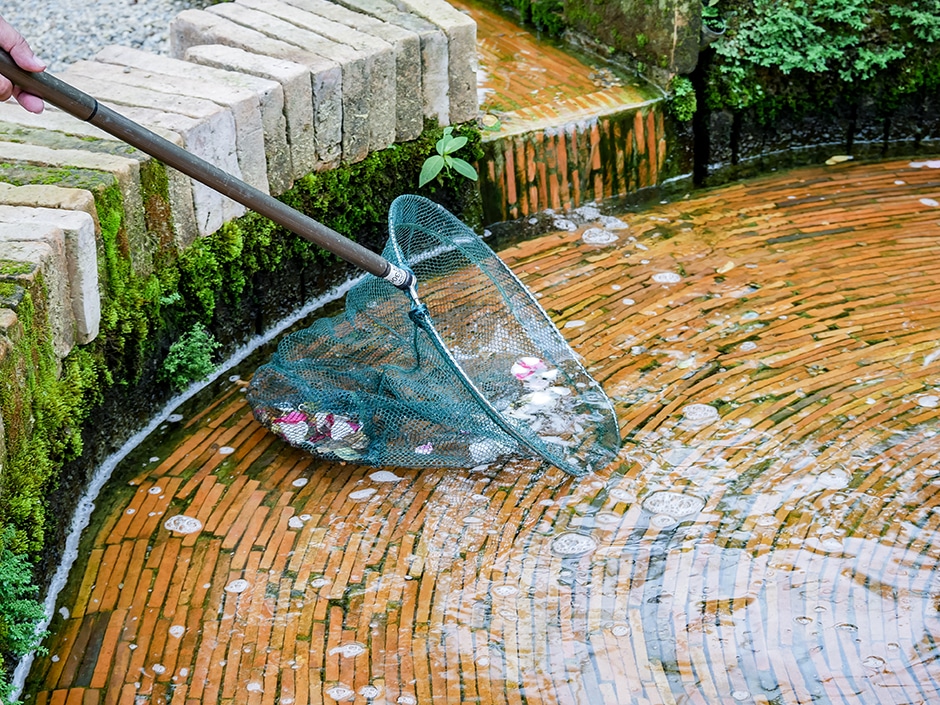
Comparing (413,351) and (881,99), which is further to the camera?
(881,99)

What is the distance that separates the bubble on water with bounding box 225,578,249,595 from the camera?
3.79m

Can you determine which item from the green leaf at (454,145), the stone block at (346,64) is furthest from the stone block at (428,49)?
the stone block at (346,64)

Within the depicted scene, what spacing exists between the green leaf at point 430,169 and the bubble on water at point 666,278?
119 centimetres

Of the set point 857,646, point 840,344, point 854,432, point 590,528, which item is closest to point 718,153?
point 840,344

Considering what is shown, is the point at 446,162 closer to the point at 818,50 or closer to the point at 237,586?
the point at 818,50

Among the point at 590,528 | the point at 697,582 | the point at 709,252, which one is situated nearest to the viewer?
the point at 697,582

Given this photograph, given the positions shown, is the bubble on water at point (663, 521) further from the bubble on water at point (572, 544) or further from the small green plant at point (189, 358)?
the small green plant at point (189, 358)

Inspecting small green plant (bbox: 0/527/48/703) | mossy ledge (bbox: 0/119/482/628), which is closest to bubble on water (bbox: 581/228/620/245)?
mossy ledge (bbox: 0/119/482/628)

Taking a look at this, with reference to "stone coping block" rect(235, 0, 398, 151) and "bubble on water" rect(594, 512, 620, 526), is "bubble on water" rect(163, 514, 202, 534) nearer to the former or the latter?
"bubble on water" rect(594, 512, 620, 526)

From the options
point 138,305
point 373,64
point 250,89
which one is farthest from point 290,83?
point 138,305

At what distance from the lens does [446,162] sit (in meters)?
5.60

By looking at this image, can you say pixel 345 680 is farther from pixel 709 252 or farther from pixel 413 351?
pixel 709 252

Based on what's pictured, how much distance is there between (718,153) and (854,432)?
2.72m

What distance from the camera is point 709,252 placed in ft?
18.7
